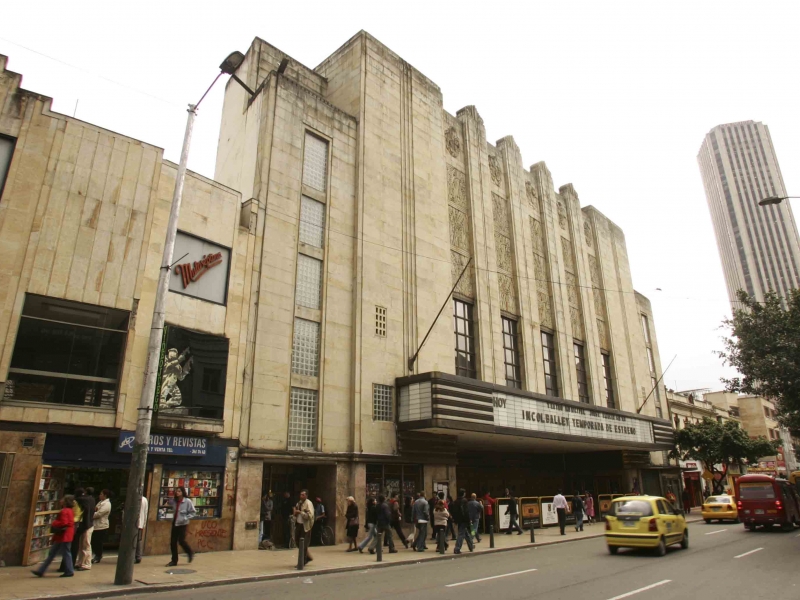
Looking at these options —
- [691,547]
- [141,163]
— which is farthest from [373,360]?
[691,547]

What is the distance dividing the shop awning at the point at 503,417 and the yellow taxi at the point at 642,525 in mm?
6822

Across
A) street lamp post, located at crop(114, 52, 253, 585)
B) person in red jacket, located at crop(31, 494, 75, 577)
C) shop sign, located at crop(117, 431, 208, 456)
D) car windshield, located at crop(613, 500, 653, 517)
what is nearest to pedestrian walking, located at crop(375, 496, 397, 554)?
shop sign, located at crop(117, 431, 208, 456)

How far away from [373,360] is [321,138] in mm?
9893

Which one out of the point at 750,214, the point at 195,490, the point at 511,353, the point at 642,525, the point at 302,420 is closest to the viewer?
the point at 642,525

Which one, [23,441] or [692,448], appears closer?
[23,441]

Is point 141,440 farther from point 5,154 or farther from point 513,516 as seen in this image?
point 513,516

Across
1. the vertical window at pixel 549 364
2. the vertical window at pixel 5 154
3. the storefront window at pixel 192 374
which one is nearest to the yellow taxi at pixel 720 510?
the vertical window at pixel 549 364

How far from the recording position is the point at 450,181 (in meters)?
30.1

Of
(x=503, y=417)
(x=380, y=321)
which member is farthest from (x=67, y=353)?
(x=503, y=417)

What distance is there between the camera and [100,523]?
1327cm

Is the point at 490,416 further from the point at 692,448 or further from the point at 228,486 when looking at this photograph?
the point at 692,448

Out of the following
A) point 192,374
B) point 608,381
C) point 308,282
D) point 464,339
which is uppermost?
point 308,282

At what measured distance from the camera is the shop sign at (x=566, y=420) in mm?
23969

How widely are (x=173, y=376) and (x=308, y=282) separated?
22.5 ft
